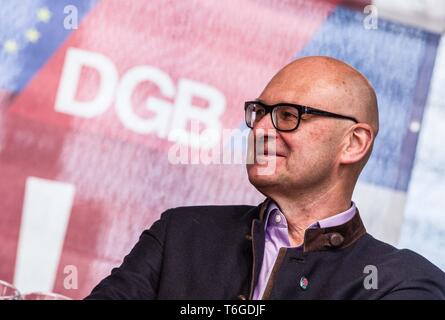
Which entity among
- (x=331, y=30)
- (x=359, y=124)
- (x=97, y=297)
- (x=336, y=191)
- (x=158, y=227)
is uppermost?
(x=331, y=30)

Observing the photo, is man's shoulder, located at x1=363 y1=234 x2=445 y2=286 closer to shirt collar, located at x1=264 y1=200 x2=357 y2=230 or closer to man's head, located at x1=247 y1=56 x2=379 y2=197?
shirt collar, located at x1=264 y1=200 x2=357 y2=230

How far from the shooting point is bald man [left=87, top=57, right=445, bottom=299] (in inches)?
68.5

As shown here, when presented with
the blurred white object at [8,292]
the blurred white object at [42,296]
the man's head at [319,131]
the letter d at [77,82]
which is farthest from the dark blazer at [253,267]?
the letter d at [77,82]

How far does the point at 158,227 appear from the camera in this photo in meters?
1.85

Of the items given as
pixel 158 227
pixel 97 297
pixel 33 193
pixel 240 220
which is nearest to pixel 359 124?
pixel 240 220

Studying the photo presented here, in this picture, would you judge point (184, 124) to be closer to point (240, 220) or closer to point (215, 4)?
point (215, 4)

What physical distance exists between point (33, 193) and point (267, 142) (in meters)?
0.81

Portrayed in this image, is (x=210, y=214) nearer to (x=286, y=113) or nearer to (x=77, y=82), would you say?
(x=286, y=113)

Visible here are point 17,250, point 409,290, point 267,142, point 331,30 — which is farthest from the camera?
point 331,30

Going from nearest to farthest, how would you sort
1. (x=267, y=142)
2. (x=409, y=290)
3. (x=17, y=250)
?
(x=409, y=290), (x=267, y=142), (x=17, y=250)

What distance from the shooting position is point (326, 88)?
187cm

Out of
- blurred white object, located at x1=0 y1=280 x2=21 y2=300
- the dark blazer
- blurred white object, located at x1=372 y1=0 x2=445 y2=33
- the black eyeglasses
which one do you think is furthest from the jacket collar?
blurred white object, located at x1=372 y1=0 x2=445 y2=33

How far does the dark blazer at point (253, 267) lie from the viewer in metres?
1.72

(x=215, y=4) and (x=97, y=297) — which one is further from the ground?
(x=215, y=4)
